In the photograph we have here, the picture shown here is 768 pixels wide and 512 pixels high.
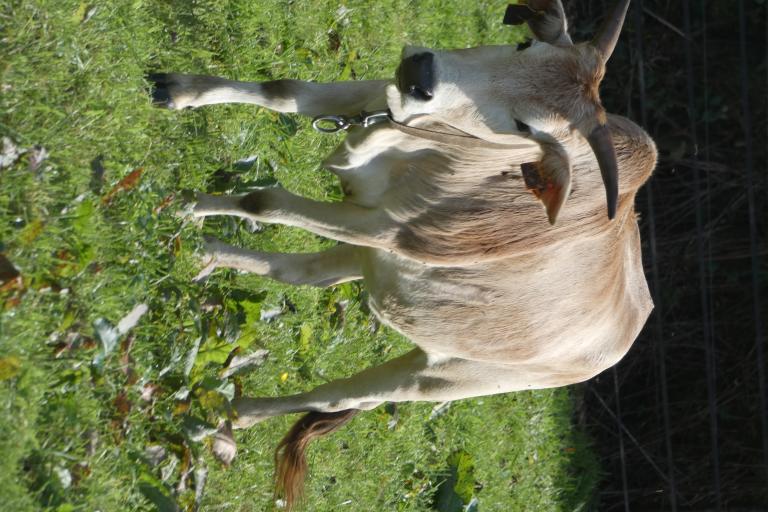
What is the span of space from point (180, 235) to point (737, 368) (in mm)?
6066

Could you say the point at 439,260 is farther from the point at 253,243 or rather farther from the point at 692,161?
the point at 692,161

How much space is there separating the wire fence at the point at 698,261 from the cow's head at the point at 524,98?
479 centimetres

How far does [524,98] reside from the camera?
13.1 feet

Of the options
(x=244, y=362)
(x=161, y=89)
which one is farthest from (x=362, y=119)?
(x=244, y=362)

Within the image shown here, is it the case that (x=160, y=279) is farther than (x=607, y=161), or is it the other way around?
(x=160, y=279)

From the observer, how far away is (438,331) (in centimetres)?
505

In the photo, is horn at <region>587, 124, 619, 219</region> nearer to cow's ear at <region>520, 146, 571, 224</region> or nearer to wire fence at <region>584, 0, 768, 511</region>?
cow's ear at <region>520, 146, 571, 224</region>

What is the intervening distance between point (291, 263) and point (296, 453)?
113cm

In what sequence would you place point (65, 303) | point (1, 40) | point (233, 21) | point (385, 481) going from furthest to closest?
point (385, 481)
point (233, 21)
point (65, 303)
point (1, 40)

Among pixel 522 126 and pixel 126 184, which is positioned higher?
pixel 522 126

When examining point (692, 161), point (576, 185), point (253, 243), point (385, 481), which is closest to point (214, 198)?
point (253, 243)

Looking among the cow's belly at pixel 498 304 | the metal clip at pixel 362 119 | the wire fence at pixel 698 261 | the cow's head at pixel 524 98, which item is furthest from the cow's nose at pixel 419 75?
the wire fence at pixel 698 261

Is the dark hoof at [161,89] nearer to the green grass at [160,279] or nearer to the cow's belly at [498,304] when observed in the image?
the green grass at [160,279]

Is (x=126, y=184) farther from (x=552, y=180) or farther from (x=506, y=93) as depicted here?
(x=552, y=180)
